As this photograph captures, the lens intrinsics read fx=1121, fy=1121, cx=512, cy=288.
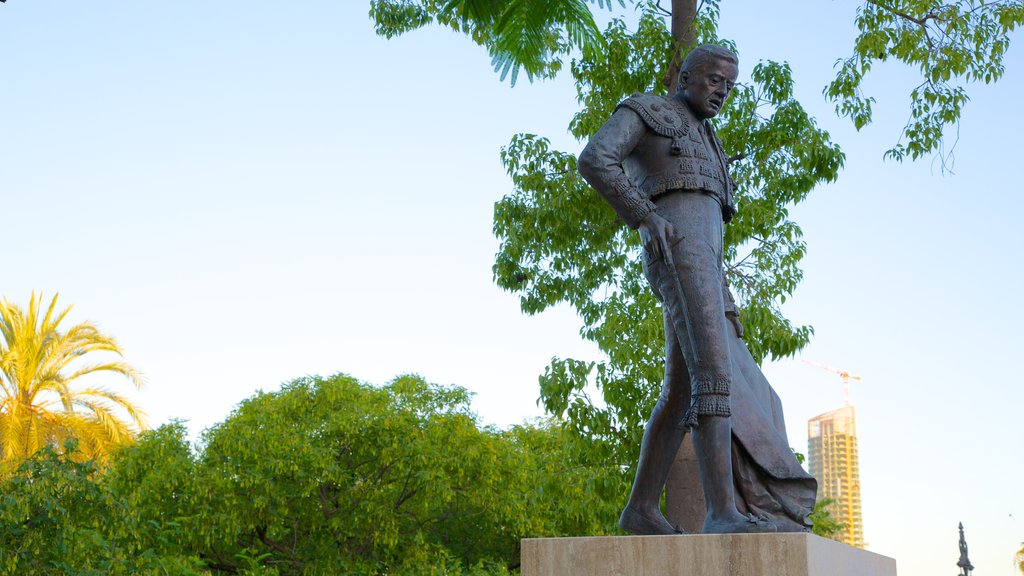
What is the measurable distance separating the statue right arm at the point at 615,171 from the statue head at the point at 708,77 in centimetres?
52

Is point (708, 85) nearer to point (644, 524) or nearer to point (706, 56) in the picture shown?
point (706, 56)

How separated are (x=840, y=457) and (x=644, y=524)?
420 ft

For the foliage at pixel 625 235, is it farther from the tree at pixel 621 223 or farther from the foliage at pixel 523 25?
the foliage at pixel 523 25

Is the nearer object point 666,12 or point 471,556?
point 666,12

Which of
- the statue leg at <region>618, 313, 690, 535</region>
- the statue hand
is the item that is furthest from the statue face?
the statue leg at <region>618, 313, 690, 535</region>

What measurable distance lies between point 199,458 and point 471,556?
6.41m

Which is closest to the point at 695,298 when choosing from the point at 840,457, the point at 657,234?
the point at 657,234

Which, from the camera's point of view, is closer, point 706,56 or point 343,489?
point 706,56

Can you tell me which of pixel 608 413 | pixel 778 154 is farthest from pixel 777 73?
pixel 608 413

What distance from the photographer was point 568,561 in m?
4.73

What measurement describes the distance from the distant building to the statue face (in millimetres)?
116464

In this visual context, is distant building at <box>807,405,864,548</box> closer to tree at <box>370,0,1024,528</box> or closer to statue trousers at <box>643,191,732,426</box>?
tree at <box>370,0,1024,528</box>

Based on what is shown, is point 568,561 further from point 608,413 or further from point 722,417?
point 608,413

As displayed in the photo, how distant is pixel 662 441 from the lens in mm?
5410
